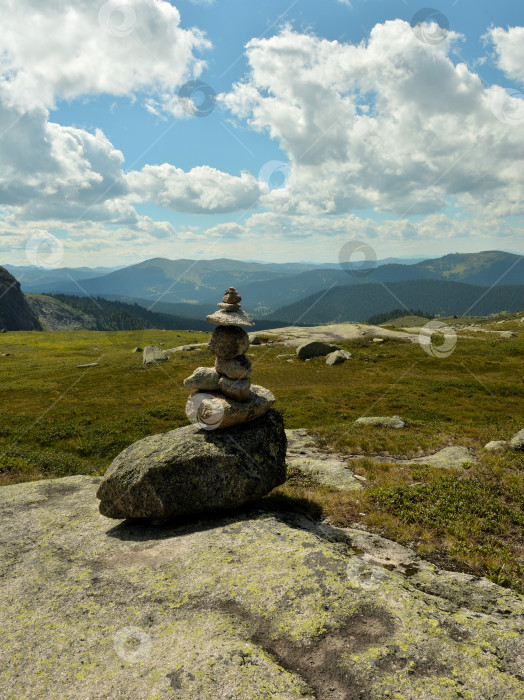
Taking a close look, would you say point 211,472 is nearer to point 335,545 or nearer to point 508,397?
point 335,545

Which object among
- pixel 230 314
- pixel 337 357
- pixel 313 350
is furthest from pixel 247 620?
pixel 313 350

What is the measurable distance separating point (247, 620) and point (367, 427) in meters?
23.5

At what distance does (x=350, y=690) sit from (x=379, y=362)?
5942 cm

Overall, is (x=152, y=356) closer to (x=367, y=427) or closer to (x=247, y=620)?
(x=367, y=427)

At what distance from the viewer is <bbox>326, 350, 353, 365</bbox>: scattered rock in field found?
6309cm

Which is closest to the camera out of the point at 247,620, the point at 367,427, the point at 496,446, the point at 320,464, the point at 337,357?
the point at 247,620

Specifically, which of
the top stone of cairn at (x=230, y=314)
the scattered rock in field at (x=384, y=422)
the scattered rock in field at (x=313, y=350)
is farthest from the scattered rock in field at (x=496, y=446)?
the scattered rock in field at (x=313, y=350)

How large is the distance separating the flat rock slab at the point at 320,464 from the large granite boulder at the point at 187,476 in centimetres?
531

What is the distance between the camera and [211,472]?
41.4 ft

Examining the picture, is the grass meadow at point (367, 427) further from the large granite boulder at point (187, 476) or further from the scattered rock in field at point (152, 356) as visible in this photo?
the large granite boulder at point (187, 476)

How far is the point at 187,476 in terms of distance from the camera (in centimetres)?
1238

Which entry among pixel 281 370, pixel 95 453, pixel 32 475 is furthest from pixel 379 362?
pixel 32 475

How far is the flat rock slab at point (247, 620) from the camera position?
20.7 ft

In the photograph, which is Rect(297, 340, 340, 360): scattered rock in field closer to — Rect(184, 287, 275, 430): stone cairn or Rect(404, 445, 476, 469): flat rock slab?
Rect(404, 445, 476, 469): flat rock slab
